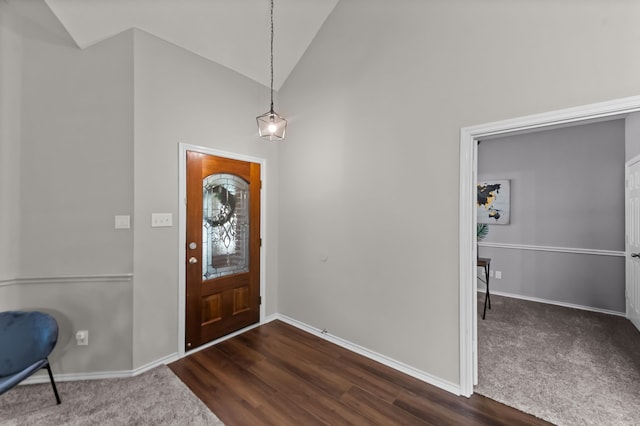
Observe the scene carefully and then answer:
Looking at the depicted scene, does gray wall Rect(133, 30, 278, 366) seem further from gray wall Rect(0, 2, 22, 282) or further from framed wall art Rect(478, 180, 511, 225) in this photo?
framed wall art Rect(478, 180, 511, 225)

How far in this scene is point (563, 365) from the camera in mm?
2430

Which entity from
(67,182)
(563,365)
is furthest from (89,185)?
(563,365)

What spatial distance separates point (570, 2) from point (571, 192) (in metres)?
3.30

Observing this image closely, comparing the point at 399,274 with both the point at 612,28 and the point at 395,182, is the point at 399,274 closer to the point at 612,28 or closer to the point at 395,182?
the point at 395,182

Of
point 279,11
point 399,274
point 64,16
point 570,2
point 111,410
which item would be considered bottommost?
point 111,410

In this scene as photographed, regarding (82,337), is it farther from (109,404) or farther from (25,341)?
(109,404)

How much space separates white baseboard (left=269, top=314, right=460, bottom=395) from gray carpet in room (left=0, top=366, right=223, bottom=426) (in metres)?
1.39

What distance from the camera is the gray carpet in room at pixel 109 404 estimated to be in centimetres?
181

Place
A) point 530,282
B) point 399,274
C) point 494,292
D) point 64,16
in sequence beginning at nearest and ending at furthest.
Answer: point 64,16 → point 399,274 → point 530,282 → point 494,292

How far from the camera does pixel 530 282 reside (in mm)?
4215

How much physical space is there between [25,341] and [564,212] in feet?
20.6

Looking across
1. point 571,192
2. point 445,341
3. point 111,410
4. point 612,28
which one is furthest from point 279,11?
point 571,192

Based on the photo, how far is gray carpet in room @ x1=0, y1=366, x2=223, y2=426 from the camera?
5.92ft

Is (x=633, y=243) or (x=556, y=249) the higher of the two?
(x=633, y=243)
